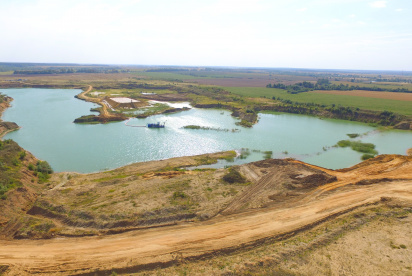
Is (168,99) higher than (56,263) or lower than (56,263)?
higher

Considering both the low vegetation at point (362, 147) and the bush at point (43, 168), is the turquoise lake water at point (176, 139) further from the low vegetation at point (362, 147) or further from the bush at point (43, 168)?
the bush at point (43, 168)

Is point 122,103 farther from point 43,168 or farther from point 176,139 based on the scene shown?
point 43,168

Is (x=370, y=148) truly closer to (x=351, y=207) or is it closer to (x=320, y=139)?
(x=320, y=139)

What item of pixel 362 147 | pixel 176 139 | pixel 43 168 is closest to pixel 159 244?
pixel 43 168

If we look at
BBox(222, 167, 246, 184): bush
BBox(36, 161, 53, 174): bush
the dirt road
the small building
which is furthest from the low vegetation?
the small building

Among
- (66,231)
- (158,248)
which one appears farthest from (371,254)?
(66,231)

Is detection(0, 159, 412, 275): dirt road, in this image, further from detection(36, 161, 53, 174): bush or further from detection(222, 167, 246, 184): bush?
detection(36, 161, 53, 174): bush
